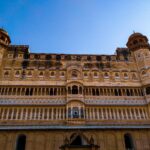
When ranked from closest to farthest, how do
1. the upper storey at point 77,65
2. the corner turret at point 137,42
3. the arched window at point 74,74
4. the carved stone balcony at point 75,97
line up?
1. the carved stone balcony at point 75,97
2. the arched window at point 74,74
3. the upper storey at point 77,65
4. the corner turret at point 137,42

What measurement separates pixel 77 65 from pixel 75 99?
19.9ft

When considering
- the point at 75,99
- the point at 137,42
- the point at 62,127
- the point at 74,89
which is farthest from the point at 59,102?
the point at 137,42

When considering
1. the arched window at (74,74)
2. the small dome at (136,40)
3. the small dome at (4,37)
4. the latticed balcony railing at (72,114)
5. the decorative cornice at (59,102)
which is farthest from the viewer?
the small dome at (136,40)

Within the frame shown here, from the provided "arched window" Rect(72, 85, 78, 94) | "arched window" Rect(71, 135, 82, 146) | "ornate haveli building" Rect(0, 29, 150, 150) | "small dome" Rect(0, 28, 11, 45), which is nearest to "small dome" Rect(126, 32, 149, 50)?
"ornate haveli building" Rect(0, 29, 150, 150)

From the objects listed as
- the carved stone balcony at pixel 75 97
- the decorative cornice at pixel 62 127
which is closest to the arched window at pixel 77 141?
the decorative cornice at pixel 62 127

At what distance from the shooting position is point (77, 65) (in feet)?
104

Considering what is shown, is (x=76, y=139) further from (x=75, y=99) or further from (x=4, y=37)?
(x=4, y=37)

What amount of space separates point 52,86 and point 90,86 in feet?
16.2

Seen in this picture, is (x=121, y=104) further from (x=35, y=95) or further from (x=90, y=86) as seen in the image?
(x=35, y=95)

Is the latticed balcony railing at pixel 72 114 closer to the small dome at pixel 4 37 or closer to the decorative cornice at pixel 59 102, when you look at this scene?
the decorative cornice at pixel 59 102

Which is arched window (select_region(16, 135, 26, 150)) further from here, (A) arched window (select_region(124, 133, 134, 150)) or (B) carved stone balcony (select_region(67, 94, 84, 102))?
(A) arched window (select_region(124, 133, 134, 150))

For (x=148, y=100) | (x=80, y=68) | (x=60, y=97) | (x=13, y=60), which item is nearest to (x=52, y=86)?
(x=60, y=97)

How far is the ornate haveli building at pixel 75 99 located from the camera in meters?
23.3

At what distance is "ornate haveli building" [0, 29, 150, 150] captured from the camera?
23312 millimetres
